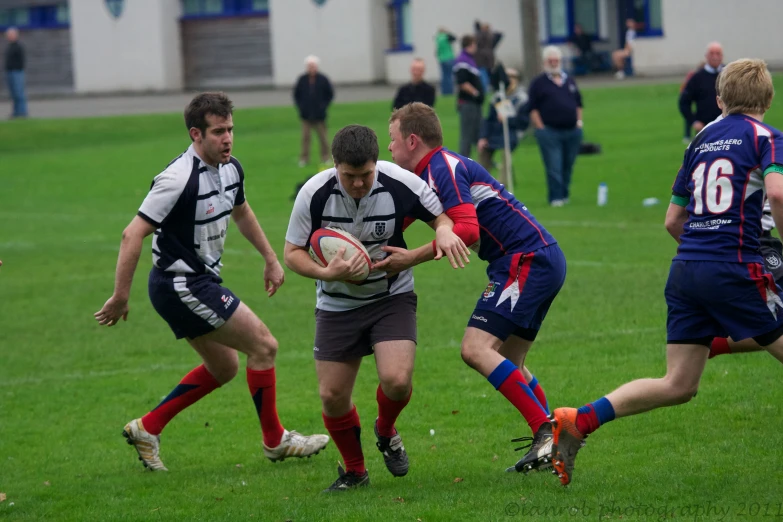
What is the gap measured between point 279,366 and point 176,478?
2.91m

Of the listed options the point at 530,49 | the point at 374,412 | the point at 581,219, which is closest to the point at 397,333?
the point at 374,412

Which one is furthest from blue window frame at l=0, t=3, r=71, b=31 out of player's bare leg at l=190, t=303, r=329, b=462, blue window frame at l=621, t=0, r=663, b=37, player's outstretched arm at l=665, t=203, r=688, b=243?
player's outstretched arm at l=665, t=203, r=688, b=243

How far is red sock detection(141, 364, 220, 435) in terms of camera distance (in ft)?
23.3

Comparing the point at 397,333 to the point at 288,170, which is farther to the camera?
the point at 288,170

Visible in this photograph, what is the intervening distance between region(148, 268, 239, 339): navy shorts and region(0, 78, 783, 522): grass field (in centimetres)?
91

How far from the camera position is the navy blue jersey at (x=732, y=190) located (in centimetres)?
529

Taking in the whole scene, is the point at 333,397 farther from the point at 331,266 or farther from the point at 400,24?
the point at 400,24

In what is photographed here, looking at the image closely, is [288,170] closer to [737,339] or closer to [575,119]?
[575,119]

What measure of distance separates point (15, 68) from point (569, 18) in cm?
2116

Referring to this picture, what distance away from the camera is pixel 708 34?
3991cm

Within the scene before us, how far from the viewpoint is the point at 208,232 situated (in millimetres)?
6730

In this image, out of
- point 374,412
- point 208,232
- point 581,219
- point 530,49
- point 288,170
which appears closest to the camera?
point 208,232

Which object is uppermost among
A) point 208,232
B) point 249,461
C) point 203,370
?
point 208,232

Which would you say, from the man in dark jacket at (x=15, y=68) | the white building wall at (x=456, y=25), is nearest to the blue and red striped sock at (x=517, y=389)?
the man in dark jacket at (x=15, y=68)
